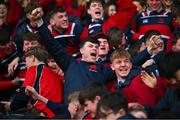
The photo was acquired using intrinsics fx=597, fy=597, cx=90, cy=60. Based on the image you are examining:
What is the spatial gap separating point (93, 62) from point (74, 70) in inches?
10.0

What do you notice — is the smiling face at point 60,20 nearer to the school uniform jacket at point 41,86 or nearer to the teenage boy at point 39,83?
Answer: the teenage boy at point 39,83

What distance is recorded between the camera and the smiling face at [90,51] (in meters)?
7.02

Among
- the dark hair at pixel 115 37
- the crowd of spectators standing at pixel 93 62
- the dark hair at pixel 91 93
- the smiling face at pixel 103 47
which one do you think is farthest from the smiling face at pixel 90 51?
the dark hair at pixel 91 93

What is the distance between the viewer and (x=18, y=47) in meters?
8.53

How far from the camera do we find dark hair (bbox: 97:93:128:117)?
4.94 meters

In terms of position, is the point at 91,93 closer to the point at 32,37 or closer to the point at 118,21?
the point at 32,37

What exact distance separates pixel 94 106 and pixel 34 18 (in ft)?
5.56

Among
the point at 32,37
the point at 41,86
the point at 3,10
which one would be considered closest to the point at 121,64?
the point at 41,86

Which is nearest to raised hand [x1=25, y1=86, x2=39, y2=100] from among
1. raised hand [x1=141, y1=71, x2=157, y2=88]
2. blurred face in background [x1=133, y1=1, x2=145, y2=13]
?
raised hand [x1=141, y1=71, x2=157, y2=88]

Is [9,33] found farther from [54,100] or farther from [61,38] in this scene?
[54,100]

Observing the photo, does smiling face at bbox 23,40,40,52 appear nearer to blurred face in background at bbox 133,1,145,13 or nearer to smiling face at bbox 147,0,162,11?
smiling face at bbox 147,0,162,11

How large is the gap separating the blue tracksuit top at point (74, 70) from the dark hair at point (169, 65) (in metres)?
0.68

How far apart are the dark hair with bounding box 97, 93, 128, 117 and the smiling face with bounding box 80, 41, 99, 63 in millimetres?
1926

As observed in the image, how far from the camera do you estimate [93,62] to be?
700 centimetres
